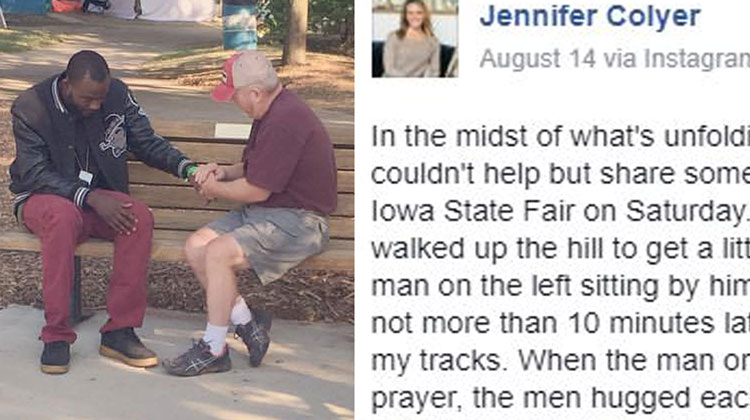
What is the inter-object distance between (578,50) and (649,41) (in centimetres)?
16

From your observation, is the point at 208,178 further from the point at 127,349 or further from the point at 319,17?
the point at 319,17

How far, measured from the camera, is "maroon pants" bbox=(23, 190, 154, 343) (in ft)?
18.3

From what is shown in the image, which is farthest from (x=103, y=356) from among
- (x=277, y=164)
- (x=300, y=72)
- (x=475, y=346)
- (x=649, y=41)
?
(x=300, y=72)

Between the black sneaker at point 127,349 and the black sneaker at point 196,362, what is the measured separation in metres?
0.13

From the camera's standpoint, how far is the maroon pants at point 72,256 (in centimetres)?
559

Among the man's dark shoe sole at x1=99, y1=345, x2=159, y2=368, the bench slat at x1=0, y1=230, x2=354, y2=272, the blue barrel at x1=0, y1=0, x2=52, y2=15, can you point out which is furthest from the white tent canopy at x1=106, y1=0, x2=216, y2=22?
the man's dark shoe sole at x1=99, y1=345, x2=159, y2=368

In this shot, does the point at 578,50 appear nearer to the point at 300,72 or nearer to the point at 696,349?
the point at 696,349

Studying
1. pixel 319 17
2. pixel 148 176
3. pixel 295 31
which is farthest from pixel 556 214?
pixel 319 17

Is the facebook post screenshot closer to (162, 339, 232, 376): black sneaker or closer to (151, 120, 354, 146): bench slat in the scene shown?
(162, 339, 232, 376): black sneaker

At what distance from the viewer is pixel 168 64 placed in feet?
73.8

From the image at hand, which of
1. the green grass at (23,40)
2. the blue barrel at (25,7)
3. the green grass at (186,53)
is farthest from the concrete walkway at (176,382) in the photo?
the blue barrel at (25,7)

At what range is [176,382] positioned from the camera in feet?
18.1

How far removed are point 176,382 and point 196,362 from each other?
0.36ft

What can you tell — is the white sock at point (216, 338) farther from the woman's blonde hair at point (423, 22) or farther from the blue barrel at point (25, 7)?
the blue barrel at point (25, 7)
